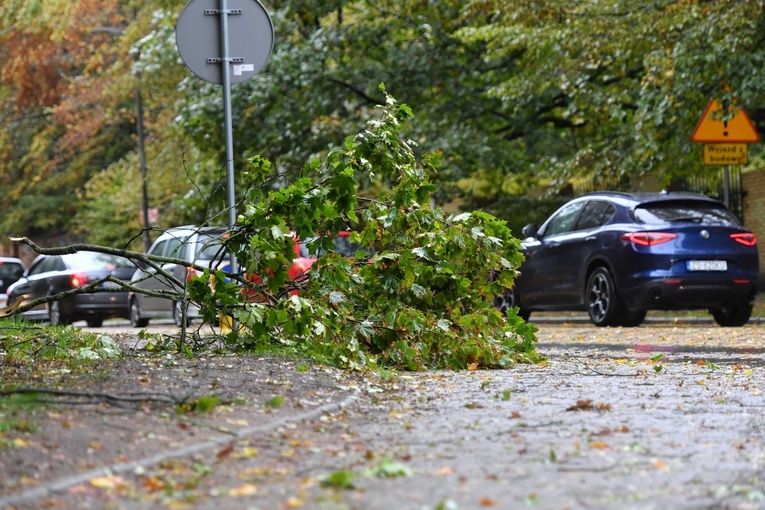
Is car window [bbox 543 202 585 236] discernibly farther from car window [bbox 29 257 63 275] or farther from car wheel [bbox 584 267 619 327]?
car window [bbox 29 257 63 275]

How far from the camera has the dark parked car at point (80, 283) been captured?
25.1 metres

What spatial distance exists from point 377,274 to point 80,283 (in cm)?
1513

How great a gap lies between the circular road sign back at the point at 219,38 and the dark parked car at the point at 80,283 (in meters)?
13.5

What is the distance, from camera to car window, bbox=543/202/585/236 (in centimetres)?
1802

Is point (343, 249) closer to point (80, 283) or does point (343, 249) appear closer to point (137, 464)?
point (137, 464)

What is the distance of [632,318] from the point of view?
55.3 ft

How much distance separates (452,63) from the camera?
28.3 m

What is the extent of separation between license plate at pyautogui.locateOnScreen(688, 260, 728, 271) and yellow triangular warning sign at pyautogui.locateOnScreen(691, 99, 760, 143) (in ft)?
7.92

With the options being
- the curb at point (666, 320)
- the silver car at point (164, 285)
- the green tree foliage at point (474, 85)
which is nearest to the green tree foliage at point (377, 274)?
the green tree foliage at point (474, 85)

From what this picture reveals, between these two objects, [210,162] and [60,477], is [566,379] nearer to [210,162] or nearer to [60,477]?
[60,477]

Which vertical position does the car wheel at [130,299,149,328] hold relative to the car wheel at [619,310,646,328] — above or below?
below

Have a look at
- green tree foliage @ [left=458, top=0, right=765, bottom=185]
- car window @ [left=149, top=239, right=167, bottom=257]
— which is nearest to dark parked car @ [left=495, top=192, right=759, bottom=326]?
green tree foliage @ [left=458, top=0, right=765, bottom=185]

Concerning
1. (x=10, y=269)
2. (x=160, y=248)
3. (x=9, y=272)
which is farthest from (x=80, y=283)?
(x=10, y=269)

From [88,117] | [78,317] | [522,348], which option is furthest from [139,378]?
[88,117]
